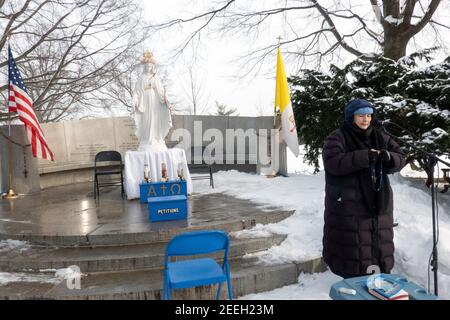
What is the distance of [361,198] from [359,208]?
3.4 inches

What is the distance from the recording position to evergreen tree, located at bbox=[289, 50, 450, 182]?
18.2 feet

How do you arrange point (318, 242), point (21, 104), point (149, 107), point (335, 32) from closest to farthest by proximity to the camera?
point (318, 242) → point (149, 107) → point (21, 104) → point (335, 32)

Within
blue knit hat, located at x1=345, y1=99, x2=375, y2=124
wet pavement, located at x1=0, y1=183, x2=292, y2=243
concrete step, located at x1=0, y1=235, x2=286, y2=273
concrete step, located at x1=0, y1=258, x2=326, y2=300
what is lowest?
concrete step, located at x1=0, y1=258, x2=326, y2=300

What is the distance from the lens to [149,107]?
7090mm

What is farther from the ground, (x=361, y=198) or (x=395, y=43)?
(x=395, y=43)

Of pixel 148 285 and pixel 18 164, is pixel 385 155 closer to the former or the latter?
pixel 148 285

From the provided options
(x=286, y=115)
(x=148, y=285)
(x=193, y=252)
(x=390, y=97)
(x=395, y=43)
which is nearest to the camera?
(x=193, y=252)

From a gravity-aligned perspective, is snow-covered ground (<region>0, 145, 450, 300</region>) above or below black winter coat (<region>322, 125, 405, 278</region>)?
below

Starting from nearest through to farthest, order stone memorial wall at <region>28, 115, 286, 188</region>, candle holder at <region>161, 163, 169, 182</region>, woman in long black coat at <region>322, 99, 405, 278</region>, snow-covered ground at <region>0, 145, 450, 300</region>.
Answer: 1. woman in long black coat at <region>322, 99, 405, 278</region>
2. snow-covered ground at <region>0, 145, 450, 300</region>
3. candle holder at <region>161, 163, 169, 182</region>
4. stone memorial wall at <region>28, 115, 286, 188</region>

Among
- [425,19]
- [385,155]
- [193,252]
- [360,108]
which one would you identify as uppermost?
[425,19]

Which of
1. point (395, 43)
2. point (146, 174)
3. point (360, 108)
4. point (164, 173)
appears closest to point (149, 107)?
point (146, 174)

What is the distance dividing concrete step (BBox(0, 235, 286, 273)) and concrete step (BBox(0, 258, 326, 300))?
0.11m

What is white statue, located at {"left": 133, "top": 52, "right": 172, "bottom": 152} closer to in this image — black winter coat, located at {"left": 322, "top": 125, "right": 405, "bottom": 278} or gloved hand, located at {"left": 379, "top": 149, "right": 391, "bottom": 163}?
black winter coat, located at {"left": 322, "top": 125, "right": 405, "bottom": 278}

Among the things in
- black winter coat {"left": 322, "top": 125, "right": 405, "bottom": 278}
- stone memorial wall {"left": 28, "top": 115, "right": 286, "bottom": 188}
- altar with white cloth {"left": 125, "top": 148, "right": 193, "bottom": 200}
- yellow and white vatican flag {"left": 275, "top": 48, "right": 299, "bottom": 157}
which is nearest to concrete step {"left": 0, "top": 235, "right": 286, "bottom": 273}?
black winter coat {"left": 322, "top": 125, "right": 405, "bottom": 278}
